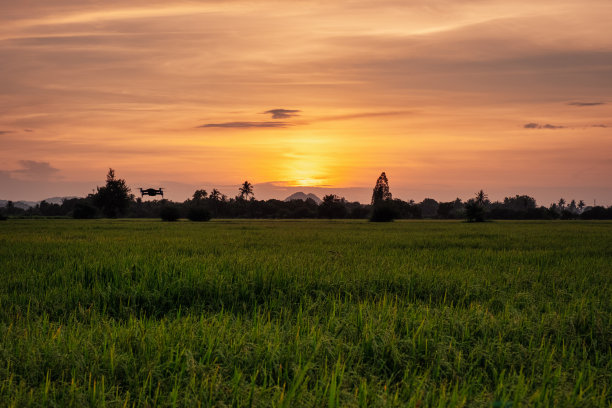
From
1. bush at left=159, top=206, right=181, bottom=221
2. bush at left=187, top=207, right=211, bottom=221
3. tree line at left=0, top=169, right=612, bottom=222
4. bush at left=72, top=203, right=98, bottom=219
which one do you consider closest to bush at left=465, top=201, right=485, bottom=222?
tree line at left=0, top=169, right=612, bottom=222

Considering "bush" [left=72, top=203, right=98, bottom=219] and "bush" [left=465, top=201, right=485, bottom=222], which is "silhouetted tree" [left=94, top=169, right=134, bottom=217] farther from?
"bush" [left=465, top=201, right=485, bottom=222]

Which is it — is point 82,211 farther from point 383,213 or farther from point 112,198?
point 383,213

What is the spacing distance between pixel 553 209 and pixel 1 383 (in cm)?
10903

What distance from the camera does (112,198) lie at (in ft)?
297

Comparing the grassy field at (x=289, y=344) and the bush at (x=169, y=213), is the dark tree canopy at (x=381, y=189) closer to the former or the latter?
the bush at (x=169, y=213)

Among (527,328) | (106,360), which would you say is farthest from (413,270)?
(106,360)

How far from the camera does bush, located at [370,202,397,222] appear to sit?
200ft

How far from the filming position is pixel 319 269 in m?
8.54

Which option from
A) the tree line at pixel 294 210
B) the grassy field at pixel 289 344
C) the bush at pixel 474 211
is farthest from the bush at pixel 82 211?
the grassy field at pixel 289 344

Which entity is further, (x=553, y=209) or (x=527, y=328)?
(x=553, y=209)

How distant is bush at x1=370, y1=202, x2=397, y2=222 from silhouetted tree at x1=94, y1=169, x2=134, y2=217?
2216 inches

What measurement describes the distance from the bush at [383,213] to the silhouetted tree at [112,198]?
5628 cm

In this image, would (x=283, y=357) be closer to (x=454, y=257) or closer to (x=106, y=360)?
(x=106, y=360)

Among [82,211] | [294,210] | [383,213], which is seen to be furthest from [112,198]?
[383,213]
